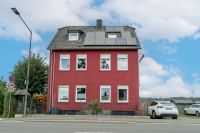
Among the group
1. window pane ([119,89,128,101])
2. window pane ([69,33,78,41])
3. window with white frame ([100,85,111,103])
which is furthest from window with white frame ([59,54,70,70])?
window pane ([119,89,128,101])

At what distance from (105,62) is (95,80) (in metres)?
2.14

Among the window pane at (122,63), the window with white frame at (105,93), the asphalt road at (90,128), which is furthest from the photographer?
the window pane at (122,63)

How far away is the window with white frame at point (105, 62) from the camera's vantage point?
41156 mm

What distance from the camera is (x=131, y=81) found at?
40375mm

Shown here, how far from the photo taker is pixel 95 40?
4212 cm

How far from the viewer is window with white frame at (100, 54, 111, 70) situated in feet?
135

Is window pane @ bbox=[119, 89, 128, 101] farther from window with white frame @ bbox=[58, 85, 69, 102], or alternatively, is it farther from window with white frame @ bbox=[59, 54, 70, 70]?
window with white frame @ bbox=[59, 54, 70, 70]

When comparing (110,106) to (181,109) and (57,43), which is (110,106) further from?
(181,109)

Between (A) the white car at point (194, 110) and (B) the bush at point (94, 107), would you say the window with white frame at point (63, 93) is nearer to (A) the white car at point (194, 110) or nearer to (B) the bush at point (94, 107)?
(B) the bush at point (94, 107)

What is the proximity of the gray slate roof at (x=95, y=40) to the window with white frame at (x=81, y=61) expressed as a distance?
37.3 inches

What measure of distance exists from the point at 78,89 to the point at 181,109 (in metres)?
19.5

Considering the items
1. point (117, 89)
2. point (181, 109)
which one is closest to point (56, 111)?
point (117, 89)

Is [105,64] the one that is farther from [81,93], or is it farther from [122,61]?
[81,93]

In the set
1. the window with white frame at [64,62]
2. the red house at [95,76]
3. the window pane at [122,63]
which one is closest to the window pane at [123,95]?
the red house at [95,76]
